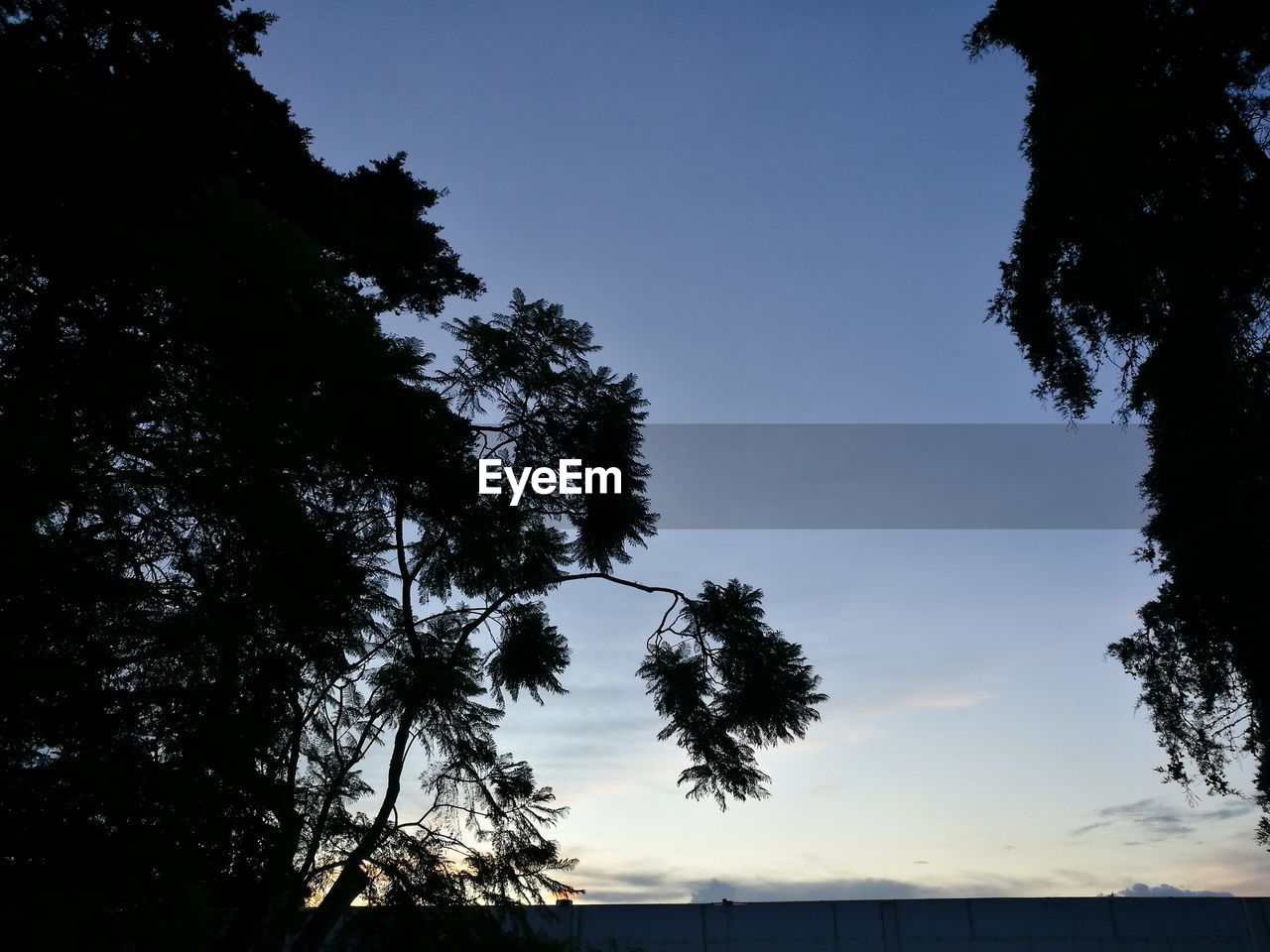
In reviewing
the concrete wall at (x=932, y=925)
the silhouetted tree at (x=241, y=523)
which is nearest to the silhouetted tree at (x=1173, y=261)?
the concrete wall at (x=932, y=925)

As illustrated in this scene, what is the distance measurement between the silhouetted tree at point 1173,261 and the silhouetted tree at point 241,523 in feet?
18.1

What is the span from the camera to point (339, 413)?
6484 millimetres

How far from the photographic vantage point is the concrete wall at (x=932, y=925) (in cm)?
1473

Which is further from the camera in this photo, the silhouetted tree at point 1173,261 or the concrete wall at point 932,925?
the concrete wall at point 932,925

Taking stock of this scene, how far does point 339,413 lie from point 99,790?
282cm

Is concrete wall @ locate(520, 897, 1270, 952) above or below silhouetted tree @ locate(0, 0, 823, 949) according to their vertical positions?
below

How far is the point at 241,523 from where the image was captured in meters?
5.66

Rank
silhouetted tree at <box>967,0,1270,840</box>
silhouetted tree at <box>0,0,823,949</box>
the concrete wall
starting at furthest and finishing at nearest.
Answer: the concrete wall < silhouetted tree at <box>967,0,1270,840</box> < silhouetted tree at <box>0,0,823,949</box>

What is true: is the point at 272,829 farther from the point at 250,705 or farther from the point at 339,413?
the point at 339,413

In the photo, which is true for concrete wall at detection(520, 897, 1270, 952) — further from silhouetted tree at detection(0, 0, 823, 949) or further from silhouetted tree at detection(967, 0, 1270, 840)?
silhouetted tree at detection(0, 0, 823, 949)

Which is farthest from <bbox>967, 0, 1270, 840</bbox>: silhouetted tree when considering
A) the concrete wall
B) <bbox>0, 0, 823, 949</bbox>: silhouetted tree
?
<bbox>0, 0, 823, 949</bbox>: silhouetted tree

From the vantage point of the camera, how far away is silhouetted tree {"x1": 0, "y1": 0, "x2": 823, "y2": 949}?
190 inches

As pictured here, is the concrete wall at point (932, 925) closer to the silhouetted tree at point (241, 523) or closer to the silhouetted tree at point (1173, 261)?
the silhouetted tree at point (1173, 261)

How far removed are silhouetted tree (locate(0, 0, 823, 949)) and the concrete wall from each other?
5896 millimetres
